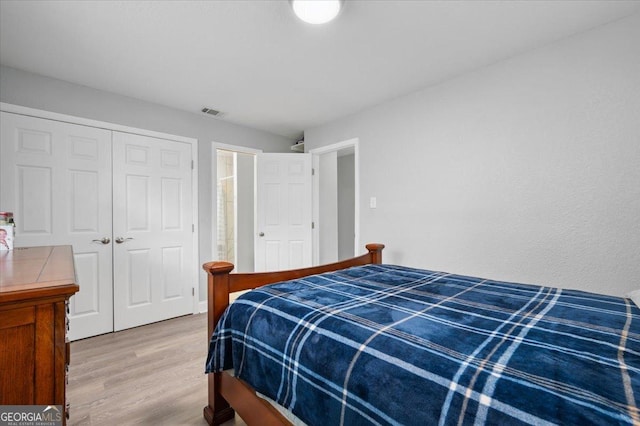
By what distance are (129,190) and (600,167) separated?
3.92 m

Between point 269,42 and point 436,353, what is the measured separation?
7.01ft

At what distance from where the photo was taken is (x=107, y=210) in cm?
287

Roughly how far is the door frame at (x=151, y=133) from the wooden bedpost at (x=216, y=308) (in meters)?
2.07

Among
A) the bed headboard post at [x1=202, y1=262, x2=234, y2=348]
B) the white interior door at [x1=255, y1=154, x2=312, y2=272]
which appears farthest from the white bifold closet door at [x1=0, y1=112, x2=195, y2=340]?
the bed headboard post at [x1=202, y1=262, x2=234, y2=348]

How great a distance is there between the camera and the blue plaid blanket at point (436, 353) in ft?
2.20

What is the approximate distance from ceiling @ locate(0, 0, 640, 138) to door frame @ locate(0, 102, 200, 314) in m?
0.33

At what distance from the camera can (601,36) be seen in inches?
75.7

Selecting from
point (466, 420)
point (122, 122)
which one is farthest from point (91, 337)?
point (466, 420)

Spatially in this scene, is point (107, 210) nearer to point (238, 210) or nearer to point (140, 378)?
point (140, 378)

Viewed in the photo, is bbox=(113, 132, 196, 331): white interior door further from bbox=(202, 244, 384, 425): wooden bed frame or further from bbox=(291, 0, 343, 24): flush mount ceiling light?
bbox=(291, 0, 343, 24): flush mount ceiling light

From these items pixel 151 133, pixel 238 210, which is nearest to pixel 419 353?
pixel 151 133

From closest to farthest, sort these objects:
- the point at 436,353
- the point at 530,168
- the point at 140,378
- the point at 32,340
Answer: the point at 32,340
the point at 436,353
the point at 140,378
the point at 530,168

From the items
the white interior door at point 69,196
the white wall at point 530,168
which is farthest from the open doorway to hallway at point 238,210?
the white wall at point 530,168

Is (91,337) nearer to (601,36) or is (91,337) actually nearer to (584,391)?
(584,391)
